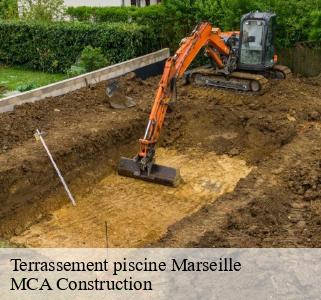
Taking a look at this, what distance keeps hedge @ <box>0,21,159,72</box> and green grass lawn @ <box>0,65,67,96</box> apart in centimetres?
48

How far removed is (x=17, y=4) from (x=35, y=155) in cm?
1637

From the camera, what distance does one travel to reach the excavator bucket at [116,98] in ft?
46.4

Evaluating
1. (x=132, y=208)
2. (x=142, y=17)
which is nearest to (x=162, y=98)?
(x=132, y=208)

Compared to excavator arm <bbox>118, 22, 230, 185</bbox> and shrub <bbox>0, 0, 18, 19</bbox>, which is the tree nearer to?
shrub <bbox>0, 0, 18, 19</bbox>

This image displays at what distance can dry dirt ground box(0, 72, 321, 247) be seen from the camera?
28.8ft

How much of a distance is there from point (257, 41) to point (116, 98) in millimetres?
4175

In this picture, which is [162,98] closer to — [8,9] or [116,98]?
[116,98]

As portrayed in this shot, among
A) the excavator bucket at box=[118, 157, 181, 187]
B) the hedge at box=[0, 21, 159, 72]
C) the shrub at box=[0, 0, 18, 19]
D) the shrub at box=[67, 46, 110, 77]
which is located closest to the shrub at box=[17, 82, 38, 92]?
the shrub at box=[67, 46, 110, 77]

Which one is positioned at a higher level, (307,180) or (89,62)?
(89,62)

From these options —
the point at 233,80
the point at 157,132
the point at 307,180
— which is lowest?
the point at 307,180

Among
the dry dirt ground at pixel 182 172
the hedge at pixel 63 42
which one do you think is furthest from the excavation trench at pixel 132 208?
the hedge at pixel 63 42

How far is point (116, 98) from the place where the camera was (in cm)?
1427

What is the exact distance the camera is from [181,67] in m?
11.5

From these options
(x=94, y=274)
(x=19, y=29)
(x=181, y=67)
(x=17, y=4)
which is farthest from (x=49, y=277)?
(x=17, y=4)
